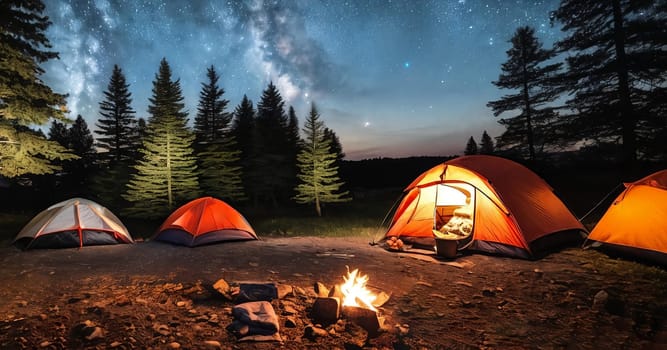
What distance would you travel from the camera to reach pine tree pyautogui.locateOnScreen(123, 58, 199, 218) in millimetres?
19953

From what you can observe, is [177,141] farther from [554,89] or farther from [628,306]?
[554,89]

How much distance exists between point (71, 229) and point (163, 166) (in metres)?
11.9

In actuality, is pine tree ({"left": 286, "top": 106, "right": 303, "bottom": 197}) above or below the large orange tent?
above

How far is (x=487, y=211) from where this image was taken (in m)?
8.48

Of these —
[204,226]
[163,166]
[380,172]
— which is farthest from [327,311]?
[380,172]

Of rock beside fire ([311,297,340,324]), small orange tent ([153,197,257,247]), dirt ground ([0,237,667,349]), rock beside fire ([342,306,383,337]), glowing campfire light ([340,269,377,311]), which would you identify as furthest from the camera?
small orange tent ([153,197,257,247])

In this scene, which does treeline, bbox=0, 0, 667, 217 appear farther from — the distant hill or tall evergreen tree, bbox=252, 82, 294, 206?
the distant hill

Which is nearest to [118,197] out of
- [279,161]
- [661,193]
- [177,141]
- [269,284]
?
[177,141]

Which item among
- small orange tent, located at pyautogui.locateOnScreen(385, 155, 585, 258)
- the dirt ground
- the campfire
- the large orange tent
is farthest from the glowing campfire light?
Answer: the large orange tent

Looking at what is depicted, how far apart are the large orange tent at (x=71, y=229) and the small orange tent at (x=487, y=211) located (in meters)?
9.12

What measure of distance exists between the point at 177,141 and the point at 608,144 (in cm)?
2555

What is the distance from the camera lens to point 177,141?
2086 cm

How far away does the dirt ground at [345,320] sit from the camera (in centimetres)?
372

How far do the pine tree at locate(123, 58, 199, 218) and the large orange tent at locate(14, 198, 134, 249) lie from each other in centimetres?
1031
